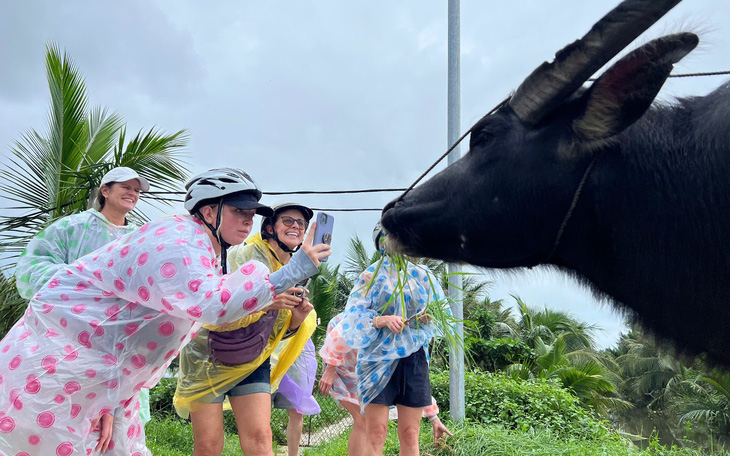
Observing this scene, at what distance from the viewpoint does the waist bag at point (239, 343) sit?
3537 millimetres

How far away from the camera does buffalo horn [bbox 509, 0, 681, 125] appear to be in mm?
1501

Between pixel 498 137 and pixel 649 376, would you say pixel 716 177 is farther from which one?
pixel 649 376

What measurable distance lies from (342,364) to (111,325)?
9.48 ft

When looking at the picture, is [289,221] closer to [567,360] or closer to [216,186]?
[216,186]

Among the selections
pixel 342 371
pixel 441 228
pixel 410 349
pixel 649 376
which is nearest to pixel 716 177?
pixel 441 228

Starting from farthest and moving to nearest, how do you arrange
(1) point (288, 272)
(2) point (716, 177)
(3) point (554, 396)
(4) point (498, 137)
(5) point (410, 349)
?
(3) point (554, 396) < (5) point (410, 349) < (1) point (288, 272) < (4) point (498, 137) < (2) point (716, 177)

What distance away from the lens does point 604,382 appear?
15523 mm

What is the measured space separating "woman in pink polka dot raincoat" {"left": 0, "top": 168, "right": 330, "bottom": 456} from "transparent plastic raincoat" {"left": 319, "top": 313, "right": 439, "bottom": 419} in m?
2.51

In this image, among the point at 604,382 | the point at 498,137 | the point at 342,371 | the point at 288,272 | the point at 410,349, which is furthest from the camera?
the point at 604,382

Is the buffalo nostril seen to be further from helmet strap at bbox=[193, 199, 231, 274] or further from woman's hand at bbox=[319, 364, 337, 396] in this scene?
woman's hand at bbox=[319, 364, 337, 396]

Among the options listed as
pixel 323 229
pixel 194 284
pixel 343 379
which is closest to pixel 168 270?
pixel 194 284

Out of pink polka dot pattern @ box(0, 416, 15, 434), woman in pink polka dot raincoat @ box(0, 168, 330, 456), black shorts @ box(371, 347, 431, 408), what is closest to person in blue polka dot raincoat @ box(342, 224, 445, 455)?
black shorts @ box(371, 347, 431, 408)

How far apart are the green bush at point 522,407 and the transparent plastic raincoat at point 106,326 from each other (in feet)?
17.4

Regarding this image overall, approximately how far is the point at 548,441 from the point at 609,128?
5140 millimetres
